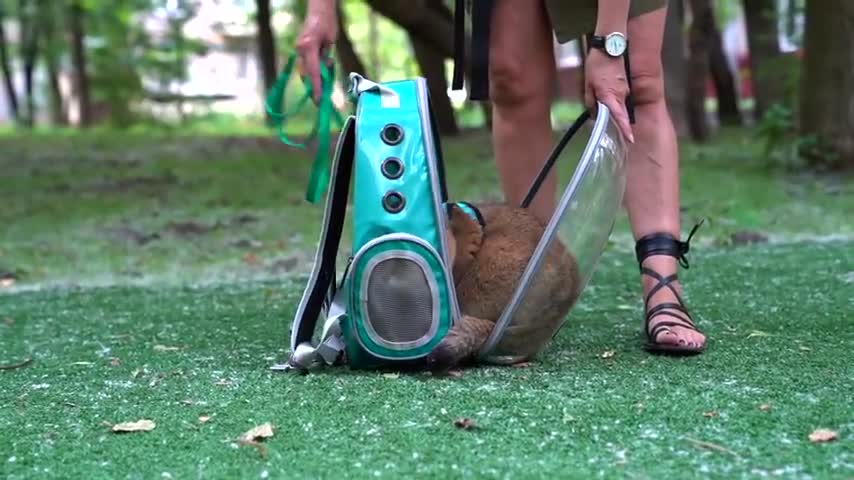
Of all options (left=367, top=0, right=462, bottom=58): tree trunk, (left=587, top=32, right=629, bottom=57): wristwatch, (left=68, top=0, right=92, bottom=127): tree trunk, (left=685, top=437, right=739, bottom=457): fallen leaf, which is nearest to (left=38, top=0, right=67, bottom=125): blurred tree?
(left=68, top=0, right=92, bottom=127): tree trunk

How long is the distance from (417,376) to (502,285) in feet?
0.85

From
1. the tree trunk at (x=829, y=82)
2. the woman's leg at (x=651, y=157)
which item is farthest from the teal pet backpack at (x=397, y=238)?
the tree trunk at (x=829, y=82)

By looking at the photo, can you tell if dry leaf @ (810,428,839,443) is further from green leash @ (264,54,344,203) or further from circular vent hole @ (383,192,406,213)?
green leash @ (264,54,344,203)

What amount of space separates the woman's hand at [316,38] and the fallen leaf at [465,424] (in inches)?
29.2

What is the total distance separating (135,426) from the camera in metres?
1.73

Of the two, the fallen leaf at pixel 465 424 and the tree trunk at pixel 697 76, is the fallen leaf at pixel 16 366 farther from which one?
the tree trunk at pixel 697 76

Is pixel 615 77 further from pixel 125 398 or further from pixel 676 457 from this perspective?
pixel 125 398

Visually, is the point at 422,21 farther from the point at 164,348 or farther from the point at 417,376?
the point at 417,376

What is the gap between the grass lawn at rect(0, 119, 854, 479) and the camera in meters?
1.52

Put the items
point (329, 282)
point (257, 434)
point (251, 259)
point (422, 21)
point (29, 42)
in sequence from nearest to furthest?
point (257, 434) → point (329, 282) → point (251, 259) → point (422, 21) → point (29, 42)

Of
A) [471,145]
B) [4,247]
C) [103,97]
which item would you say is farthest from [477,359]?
[103,97]

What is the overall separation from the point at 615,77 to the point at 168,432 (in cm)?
111

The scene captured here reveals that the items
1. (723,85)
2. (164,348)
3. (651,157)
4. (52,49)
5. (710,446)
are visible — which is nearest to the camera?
(710,446)

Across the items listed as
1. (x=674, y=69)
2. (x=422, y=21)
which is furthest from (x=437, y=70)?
(x=674, y=69)
